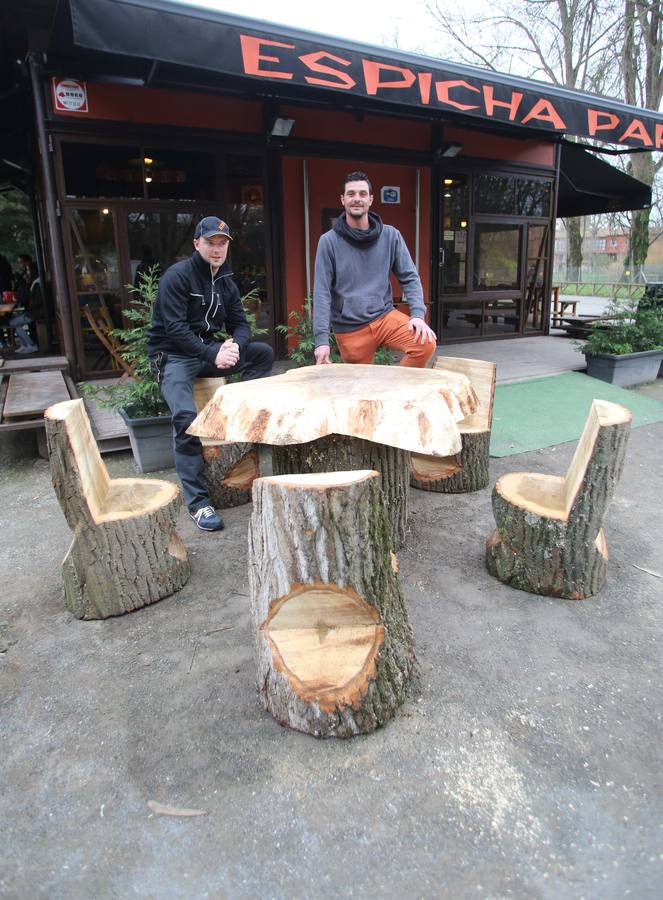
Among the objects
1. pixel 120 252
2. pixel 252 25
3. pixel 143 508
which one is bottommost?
pixel 143 508

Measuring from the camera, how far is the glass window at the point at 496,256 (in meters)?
9.28

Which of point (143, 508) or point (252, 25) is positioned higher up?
point (252, 25)

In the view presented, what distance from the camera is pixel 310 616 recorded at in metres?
1.95

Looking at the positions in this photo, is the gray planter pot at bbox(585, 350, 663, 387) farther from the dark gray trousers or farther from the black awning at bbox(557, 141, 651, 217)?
the black awning at bbox(557, 141, 651, 217)

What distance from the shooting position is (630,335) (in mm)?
6945

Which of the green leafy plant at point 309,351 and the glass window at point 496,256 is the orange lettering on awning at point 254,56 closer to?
the green leafy plant at point 309,351

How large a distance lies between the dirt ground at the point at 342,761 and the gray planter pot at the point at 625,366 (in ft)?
15.1

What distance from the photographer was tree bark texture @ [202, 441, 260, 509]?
3592 mm

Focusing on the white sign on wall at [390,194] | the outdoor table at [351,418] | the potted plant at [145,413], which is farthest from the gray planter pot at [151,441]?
the white sign on wall at [390,194]

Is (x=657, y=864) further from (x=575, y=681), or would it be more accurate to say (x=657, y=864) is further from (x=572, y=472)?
(x=572, y=472)

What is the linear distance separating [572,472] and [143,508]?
1.96 m

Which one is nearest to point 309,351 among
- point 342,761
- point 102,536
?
point 102,536

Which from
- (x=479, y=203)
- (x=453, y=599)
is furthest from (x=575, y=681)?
(x=479, y=203)

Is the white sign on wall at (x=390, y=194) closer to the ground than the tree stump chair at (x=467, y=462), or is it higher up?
higher up
